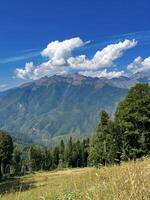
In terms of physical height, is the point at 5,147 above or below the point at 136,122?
above

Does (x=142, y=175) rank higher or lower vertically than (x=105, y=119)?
lower

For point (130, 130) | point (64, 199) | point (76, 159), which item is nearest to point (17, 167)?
point (76, 159)

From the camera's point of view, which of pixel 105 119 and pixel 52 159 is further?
pixel 52 159

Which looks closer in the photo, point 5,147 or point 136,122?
point 136,122

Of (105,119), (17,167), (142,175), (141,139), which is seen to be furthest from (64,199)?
(17,167)

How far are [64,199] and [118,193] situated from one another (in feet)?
6.93

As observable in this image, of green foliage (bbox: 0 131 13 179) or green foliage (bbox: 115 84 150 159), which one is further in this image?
green foliage (bbox: 0 131 13 179)

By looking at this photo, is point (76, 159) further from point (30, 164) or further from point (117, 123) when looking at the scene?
point (117, 123)

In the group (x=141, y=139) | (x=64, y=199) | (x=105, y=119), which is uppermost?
(x=105, y=119)

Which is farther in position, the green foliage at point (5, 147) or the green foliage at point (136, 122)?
the green foliage at point (5, 147)

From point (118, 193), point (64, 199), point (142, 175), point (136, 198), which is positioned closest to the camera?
point (136, 198)

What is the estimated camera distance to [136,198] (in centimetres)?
537

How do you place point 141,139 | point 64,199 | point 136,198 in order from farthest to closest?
point 141,139, point 64,199, point 136,198

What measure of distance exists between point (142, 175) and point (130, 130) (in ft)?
144
